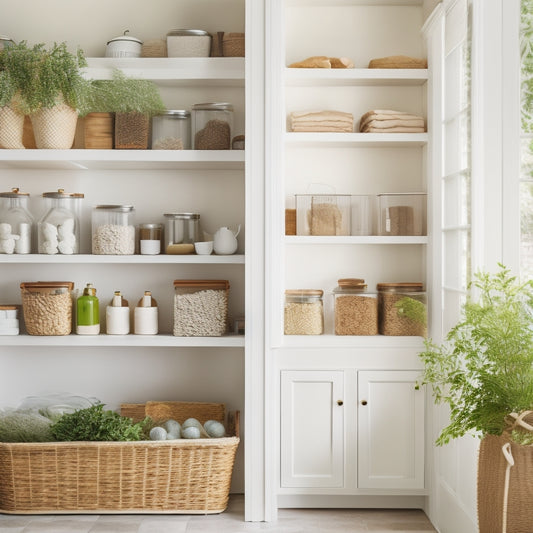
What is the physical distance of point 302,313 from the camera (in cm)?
341

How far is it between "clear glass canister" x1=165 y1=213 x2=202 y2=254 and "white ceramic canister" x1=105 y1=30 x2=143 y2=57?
2.76 ft

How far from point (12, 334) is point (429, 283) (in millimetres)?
2103

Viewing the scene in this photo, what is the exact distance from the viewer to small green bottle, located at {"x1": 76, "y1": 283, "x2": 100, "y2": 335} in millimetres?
3432

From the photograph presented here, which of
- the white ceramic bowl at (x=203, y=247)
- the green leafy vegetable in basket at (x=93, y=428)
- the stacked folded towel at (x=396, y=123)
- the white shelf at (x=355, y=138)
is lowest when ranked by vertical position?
the green leafy vegetable in basket at (x=93, y=428)

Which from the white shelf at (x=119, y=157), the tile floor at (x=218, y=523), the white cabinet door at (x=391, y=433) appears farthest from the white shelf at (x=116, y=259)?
the tile floor at (x=218, y=523)

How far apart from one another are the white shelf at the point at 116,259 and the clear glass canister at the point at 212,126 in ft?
1.81

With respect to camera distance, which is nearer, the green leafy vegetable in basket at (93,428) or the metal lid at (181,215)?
the green leafy vegetable in basket at (93,428)

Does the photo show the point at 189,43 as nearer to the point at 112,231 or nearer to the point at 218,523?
the point at 112,231

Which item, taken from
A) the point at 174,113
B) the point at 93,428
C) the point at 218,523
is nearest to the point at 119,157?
the point at 174,113

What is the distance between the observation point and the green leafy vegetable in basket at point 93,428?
323 cm

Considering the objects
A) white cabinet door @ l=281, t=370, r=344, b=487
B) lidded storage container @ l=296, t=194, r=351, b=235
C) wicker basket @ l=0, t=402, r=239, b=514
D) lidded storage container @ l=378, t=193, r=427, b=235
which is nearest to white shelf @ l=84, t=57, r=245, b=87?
lidded storage container @ l=296, t=194, r=351, b=235

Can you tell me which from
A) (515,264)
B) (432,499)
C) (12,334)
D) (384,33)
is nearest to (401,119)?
(384,33)

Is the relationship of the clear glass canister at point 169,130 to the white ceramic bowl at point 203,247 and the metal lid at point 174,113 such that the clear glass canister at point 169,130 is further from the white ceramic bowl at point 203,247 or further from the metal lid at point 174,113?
the white ceramic bowl at point 203,247

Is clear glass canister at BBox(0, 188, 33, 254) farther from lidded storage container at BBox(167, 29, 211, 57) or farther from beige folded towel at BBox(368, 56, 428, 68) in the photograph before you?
beige folded towel at BBox(368, 56, 428, 68)
